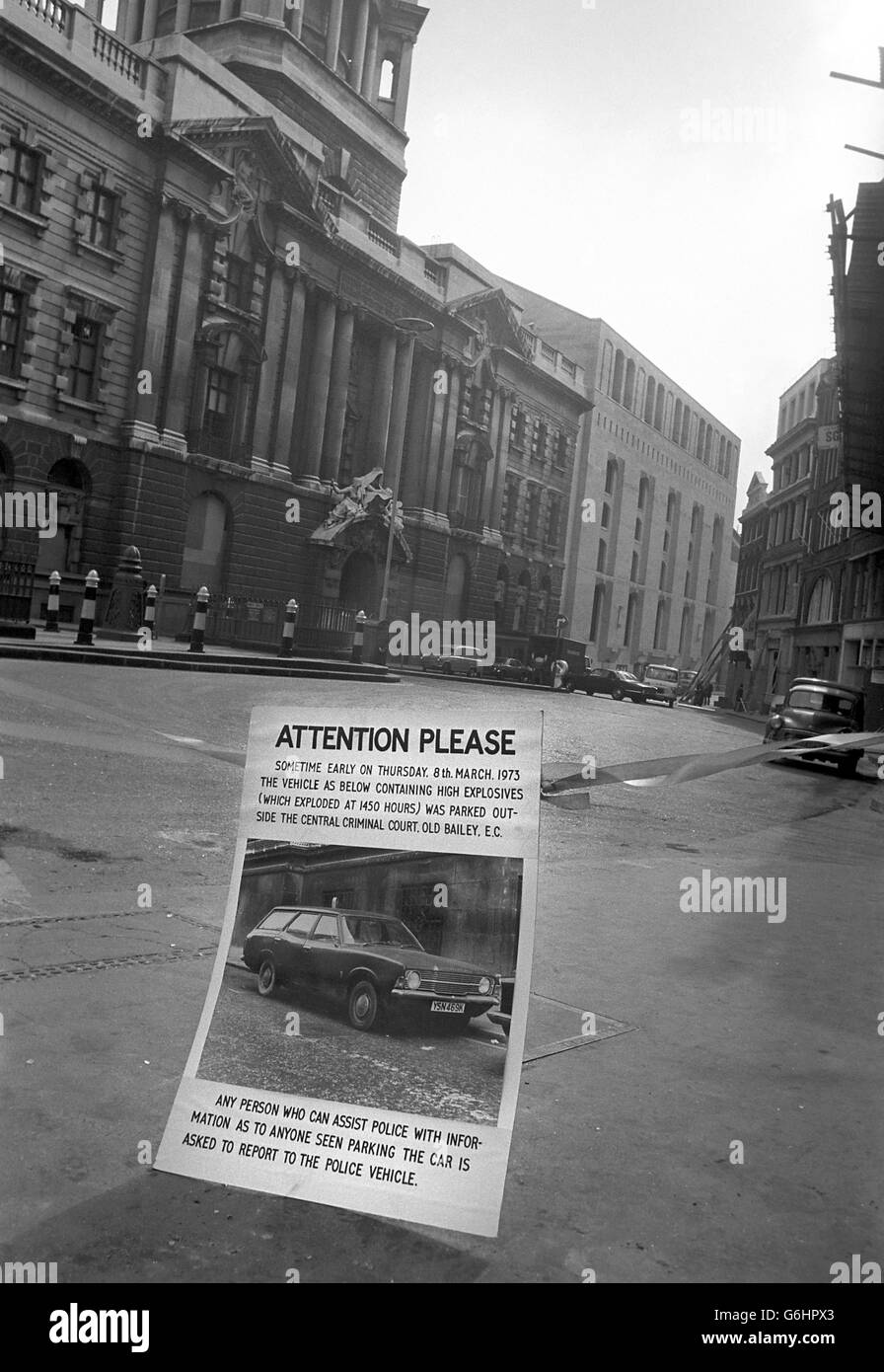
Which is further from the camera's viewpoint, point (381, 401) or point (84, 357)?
point (381, 401)

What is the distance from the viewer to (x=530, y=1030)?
2.88 m

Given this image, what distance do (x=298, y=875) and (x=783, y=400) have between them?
1608 millimetres

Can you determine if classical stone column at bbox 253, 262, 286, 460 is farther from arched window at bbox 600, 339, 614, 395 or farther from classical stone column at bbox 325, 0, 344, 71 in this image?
arched window at bbox 600, 339, 614, 395

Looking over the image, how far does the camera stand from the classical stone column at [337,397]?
2773mm

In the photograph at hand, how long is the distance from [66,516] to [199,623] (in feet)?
1.27

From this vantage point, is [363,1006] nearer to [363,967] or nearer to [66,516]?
[363,967]

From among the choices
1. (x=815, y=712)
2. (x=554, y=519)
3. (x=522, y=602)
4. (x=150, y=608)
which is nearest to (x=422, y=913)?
(x=150, y=608)

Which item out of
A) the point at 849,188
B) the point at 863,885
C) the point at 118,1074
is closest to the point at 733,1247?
Answer: the point at 118,1074

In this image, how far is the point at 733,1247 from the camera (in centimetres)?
185

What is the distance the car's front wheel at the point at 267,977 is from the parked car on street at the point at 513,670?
1073mm

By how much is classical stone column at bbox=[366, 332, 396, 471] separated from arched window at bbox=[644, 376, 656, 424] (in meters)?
0.64

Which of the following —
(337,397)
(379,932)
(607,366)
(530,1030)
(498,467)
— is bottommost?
(530,1030)

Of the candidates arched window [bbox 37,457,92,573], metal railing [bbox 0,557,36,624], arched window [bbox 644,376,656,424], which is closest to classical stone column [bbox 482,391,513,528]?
arched window [bbox 644,376,656,424]

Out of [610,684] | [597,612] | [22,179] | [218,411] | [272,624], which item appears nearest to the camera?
[22,179]
